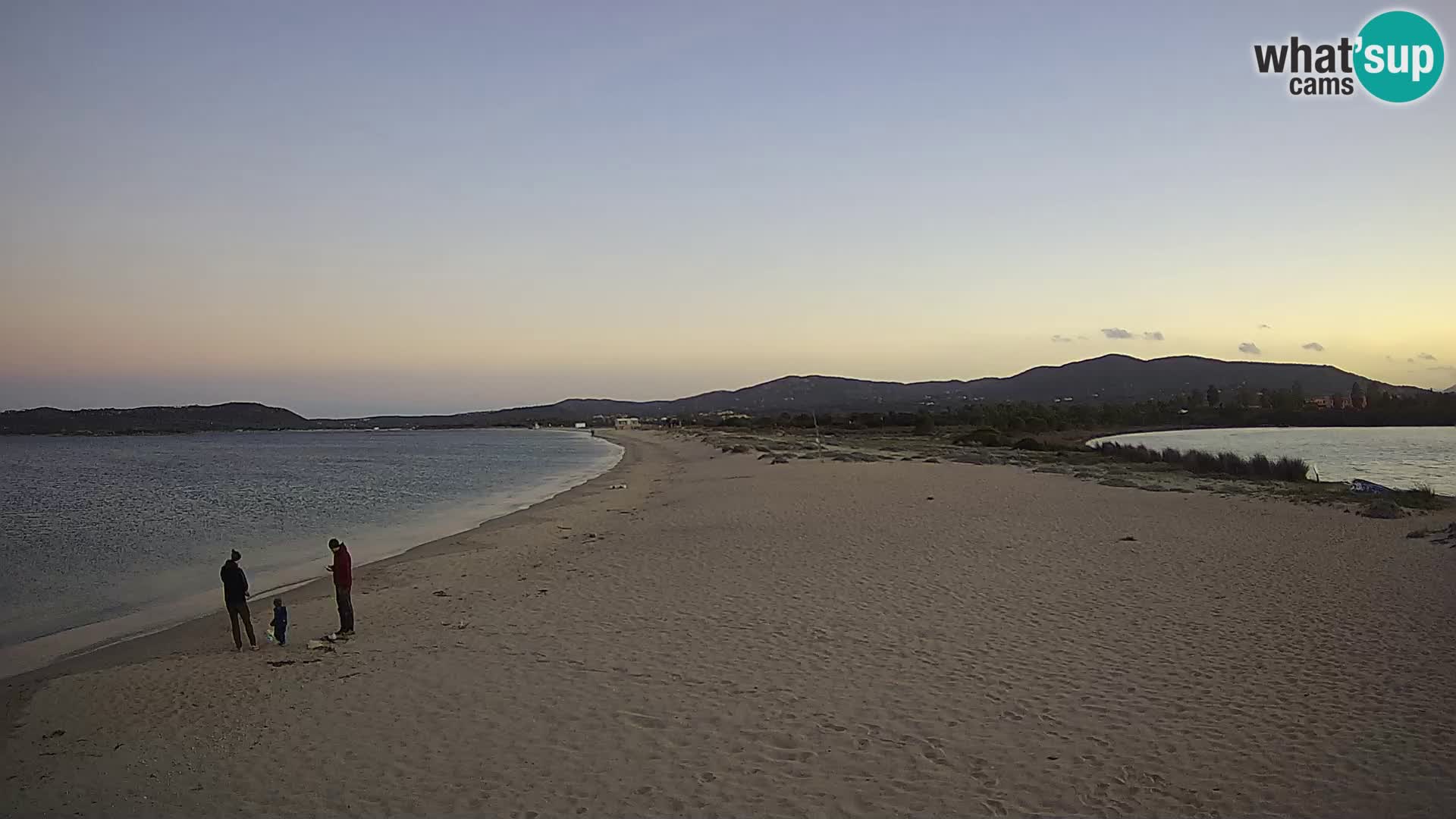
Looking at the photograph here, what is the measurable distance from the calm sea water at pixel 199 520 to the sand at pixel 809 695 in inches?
161

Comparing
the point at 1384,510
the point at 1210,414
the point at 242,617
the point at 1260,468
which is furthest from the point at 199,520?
the point at 1210,414

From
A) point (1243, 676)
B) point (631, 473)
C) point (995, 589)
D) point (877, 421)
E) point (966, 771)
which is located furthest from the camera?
point (877, 421)

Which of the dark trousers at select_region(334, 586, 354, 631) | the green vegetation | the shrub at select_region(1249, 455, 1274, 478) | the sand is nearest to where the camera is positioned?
the sand

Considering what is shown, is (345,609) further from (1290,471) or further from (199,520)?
(1290,471)

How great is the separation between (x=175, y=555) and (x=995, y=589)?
57.7 feet

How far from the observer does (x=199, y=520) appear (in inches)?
1033

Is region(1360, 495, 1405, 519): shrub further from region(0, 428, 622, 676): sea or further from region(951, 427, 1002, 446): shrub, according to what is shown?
region(951, 427, 1002, 446): shrub

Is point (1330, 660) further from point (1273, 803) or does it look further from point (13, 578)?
point (13, 578)

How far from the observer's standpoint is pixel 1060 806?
5.34 meters

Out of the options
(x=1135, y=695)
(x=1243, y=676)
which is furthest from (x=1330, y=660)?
(x=1135, y=695)

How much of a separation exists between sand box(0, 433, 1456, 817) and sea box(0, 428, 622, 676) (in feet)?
9.25

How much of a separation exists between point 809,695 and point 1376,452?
58.7 meters

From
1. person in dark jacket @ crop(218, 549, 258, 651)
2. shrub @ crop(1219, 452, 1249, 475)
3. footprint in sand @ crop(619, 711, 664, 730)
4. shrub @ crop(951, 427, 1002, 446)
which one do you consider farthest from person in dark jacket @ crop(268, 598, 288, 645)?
shrub @ crop(951, 427, 1002, 446)

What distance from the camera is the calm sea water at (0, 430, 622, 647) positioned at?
15398mm
